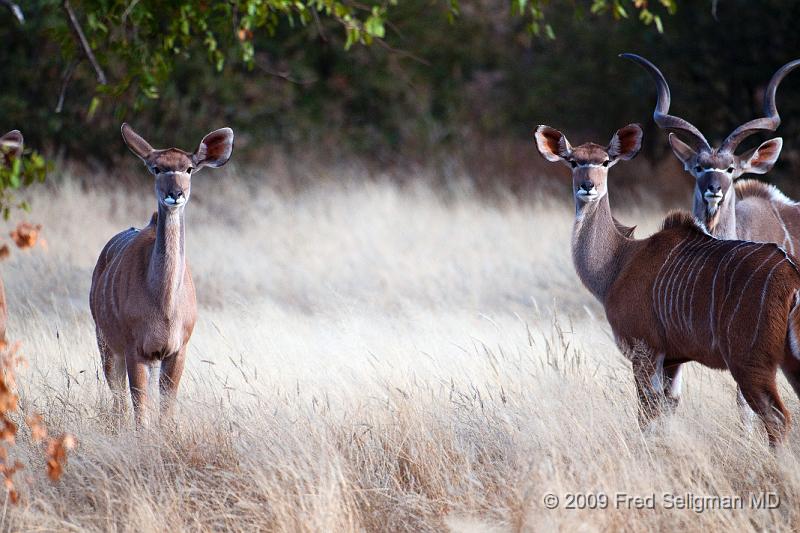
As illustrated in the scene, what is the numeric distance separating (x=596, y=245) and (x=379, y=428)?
61.4 inches

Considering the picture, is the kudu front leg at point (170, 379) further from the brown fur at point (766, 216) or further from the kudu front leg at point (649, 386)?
the brown fur at point (766, 216)

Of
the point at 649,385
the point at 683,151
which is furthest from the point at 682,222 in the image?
the point at 683,151

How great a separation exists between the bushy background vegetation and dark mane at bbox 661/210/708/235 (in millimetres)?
6021

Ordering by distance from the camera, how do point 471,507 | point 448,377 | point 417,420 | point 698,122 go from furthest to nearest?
point 698,122 → point 448,377 → point 417,420 → point 471,507

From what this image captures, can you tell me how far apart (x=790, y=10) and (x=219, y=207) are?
259 inches

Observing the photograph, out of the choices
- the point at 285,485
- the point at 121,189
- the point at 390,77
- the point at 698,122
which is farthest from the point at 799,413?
the point at 390,77

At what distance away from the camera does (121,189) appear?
10.9m

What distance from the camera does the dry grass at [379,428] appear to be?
11.2 feet

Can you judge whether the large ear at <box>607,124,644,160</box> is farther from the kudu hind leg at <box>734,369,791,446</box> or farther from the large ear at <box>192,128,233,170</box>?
the large ear at <box>192,128,233,170</box>

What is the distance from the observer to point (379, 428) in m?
3.99

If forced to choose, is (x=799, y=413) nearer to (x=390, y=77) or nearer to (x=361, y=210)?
(x=361, y=210)

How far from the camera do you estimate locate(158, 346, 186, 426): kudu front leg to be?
4273 mm

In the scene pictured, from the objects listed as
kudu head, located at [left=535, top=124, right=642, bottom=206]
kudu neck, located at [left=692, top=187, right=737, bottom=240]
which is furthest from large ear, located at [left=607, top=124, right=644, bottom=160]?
kudu neck, located at [left=692, top=187, right=737, bottom=240]

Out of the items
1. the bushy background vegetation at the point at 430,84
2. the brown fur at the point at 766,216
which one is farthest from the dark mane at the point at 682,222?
the bushy background vegetation at the point at 430,84
